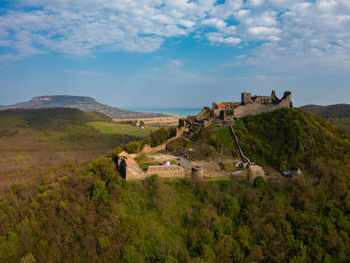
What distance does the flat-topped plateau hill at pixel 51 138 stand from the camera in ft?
270

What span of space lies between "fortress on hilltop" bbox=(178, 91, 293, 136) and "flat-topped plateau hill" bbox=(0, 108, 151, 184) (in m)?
34.7

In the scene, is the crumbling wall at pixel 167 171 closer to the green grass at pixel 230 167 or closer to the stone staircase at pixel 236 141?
the green grass at pixel 230 167

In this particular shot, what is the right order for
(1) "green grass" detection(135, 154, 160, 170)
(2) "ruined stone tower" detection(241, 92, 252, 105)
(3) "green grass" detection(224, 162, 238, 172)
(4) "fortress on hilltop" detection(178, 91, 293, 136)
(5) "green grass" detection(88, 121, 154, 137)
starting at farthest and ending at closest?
1. (5) "green grass" detection(88, 121, 154, 137)
2. (2) "ruined stone tower" detection(241, 92, 252, 105)
3. (4) "fortress on hilltop" detection(178, 91, 293, 136)
4. (3) "green grass" detection(224, 162, 238, 172)
5. (1) "green grass" detection(135, 154, 160, 170)

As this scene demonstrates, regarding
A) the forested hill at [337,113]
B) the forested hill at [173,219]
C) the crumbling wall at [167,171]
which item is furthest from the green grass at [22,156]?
the forested hill at [337,113]

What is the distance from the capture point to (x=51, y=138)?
11231cm

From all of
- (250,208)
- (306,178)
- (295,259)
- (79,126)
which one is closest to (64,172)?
(250,208)

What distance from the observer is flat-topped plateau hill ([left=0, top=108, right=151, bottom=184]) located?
8231cm

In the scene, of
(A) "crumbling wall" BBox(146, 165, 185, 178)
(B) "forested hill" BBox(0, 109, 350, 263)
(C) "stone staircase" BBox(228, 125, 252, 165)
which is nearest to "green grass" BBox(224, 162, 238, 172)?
(B) "forested hill" BBox(0, 109, 350, 263)

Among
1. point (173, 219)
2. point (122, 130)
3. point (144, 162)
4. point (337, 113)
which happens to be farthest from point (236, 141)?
point (337, 113)

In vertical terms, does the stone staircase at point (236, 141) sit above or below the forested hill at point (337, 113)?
below

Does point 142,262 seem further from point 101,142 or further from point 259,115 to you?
point 101,142

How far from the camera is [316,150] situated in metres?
47.7

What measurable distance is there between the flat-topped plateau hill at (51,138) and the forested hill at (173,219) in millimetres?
36229

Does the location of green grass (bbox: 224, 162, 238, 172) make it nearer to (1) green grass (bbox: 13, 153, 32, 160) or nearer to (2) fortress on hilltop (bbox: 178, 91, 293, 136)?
(2) fortress on hilltop (bbox: 178, 91, 293, 136)
